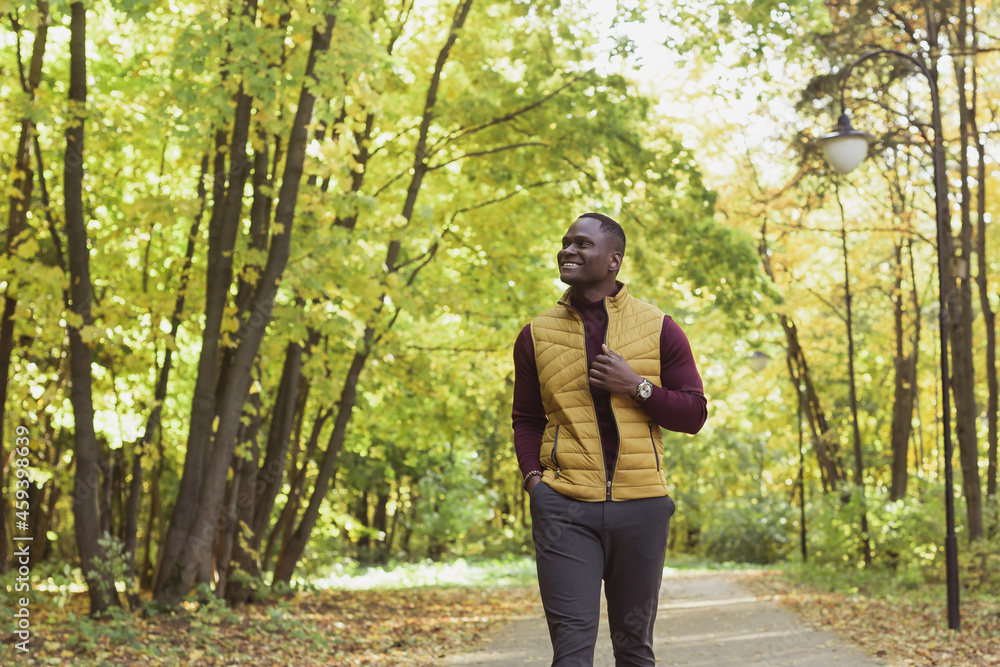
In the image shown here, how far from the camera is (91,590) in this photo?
766cm

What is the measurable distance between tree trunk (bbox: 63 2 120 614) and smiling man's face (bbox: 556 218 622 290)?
543 centimetres

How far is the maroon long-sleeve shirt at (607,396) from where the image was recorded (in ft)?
10.7

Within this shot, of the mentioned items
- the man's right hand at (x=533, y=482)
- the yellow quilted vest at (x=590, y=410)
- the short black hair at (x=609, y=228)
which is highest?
the short black hair at (x=609, y=228)

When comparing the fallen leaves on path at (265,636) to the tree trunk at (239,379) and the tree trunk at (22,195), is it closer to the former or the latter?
the tree trunk at (239,379)

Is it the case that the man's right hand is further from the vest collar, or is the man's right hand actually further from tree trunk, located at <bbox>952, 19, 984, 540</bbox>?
tree trunk, located at <bbox>952, 19, 984, 540</bbox>

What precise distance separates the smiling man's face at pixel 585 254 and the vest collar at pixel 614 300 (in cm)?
8

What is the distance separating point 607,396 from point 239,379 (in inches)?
222

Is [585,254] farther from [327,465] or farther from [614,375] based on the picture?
[327,465]

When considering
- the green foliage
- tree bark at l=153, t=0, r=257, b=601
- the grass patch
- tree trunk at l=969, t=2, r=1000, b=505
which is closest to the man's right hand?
the grass patch

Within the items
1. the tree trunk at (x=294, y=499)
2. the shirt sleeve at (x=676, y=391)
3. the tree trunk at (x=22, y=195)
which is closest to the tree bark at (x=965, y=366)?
the tree trunk at (x=294, y=499)

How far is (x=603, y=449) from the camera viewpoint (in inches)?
129

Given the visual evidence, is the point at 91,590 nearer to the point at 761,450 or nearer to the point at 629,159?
the point at 629,159

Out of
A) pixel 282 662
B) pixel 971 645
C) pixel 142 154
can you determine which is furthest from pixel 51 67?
pixel 971 645

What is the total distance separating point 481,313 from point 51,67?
588 cm
